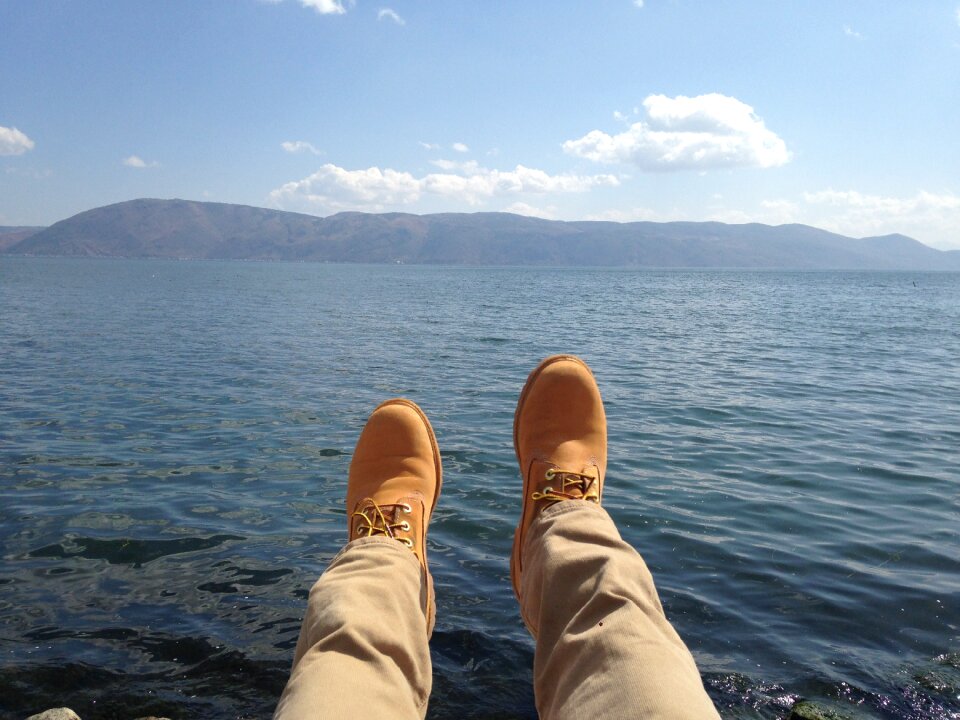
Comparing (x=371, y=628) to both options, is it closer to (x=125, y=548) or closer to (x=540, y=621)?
(x=540, y=621)

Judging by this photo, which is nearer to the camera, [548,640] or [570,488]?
[548,640]

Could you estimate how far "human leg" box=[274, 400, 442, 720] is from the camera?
4.65 feet

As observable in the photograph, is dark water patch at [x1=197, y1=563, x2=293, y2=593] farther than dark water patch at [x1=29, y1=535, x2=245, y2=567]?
No

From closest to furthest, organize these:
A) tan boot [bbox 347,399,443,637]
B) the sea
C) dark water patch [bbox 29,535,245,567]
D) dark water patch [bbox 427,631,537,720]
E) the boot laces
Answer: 1. the boot laces
2. tan boot [bbox 347,399,443,637]
3. dark water patch [bbox 427,631,537,720]
4. the sea
5. dark water patch [bbox 29,535,245,567]

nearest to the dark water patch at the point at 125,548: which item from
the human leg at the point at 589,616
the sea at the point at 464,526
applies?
the sea at the point at 464,526

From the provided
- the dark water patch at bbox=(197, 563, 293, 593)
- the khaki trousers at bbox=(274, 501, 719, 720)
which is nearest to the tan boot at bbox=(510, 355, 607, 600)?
the khaki trousers at bbox=(274, 501, 719, 720)

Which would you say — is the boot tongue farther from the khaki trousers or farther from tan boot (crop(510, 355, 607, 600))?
tan boot (crop(510, 355, 607, 600))

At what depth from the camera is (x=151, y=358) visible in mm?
11734

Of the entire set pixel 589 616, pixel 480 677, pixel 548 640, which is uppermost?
pixel 589 616

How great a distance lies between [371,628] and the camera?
1.67 meters

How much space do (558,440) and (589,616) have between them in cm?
161

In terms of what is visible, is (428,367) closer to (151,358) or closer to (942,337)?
(151,358)

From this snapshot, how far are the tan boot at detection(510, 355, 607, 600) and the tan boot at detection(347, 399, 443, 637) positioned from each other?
42 cm

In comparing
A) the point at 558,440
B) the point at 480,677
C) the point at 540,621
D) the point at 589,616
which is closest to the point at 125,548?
the point at 480,677
